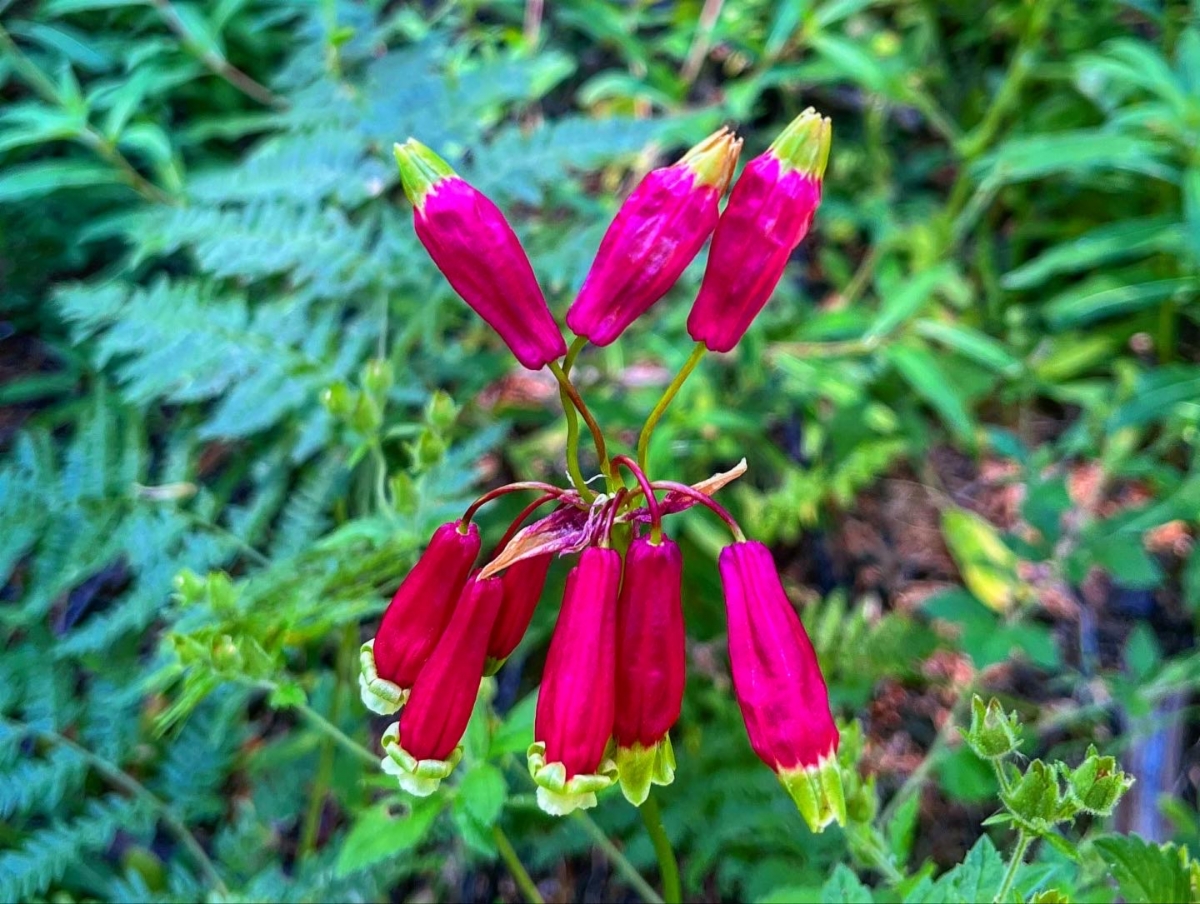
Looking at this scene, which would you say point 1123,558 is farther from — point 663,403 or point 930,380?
point 663,403

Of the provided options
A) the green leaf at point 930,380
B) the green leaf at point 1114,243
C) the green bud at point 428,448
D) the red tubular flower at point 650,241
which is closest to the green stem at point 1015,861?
the red tubular flower at point 650,241

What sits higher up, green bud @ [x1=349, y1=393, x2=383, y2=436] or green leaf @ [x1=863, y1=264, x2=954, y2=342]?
green bud @ [x1=349, y1=393, x2=383, y2=436]

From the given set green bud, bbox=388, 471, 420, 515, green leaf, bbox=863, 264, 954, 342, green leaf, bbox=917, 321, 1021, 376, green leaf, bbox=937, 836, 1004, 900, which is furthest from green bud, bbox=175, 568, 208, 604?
green leaf, bbox=917, 321, 1021, 376

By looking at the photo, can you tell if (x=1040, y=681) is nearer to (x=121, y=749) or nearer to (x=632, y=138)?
(x=632, y=138)

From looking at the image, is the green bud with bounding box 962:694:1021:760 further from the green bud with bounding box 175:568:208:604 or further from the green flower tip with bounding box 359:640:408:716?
the green bud with bounding box 175:568:208:604

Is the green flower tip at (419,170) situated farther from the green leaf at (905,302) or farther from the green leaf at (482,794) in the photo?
the green leaf at (905,302)

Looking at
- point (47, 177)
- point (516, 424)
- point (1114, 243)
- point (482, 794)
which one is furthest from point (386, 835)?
point (1114, 243)

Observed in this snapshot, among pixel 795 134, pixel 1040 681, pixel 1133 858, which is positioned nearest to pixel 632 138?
pixel 795 134
